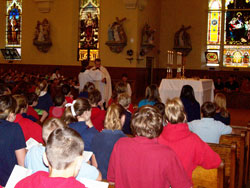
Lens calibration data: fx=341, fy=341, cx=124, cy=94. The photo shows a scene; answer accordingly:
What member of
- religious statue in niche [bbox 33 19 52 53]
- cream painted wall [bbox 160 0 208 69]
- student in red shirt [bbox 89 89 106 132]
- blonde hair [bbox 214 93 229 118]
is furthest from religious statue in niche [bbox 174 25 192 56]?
student in red shirt [bbox 89 89 106 132]

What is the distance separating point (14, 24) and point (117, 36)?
6.83 metres

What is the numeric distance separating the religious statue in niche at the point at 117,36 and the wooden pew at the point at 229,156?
11958 mm

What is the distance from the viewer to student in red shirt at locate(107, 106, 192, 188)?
2447 mm

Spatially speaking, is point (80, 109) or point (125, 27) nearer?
point (80, 109)

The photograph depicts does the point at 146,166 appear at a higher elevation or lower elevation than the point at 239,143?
higher

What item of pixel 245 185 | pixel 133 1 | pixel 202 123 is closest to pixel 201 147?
pixel 202 123

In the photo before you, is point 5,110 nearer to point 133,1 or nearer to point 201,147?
point 201,147

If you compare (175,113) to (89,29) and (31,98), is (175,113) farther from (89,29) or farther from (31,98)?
(89,29)

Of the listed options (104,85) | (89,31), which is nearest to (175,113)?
(104,85)

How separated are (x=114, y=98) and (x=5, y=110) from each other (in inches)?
139

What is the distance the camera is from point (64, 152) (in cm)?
172

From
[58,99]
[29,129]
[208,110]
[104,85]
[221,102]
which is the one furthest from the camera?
[104,85]

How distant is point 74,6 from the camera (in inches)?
669

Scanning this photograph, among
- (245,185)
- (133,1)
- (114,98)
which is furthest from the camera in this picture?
(133,1)
